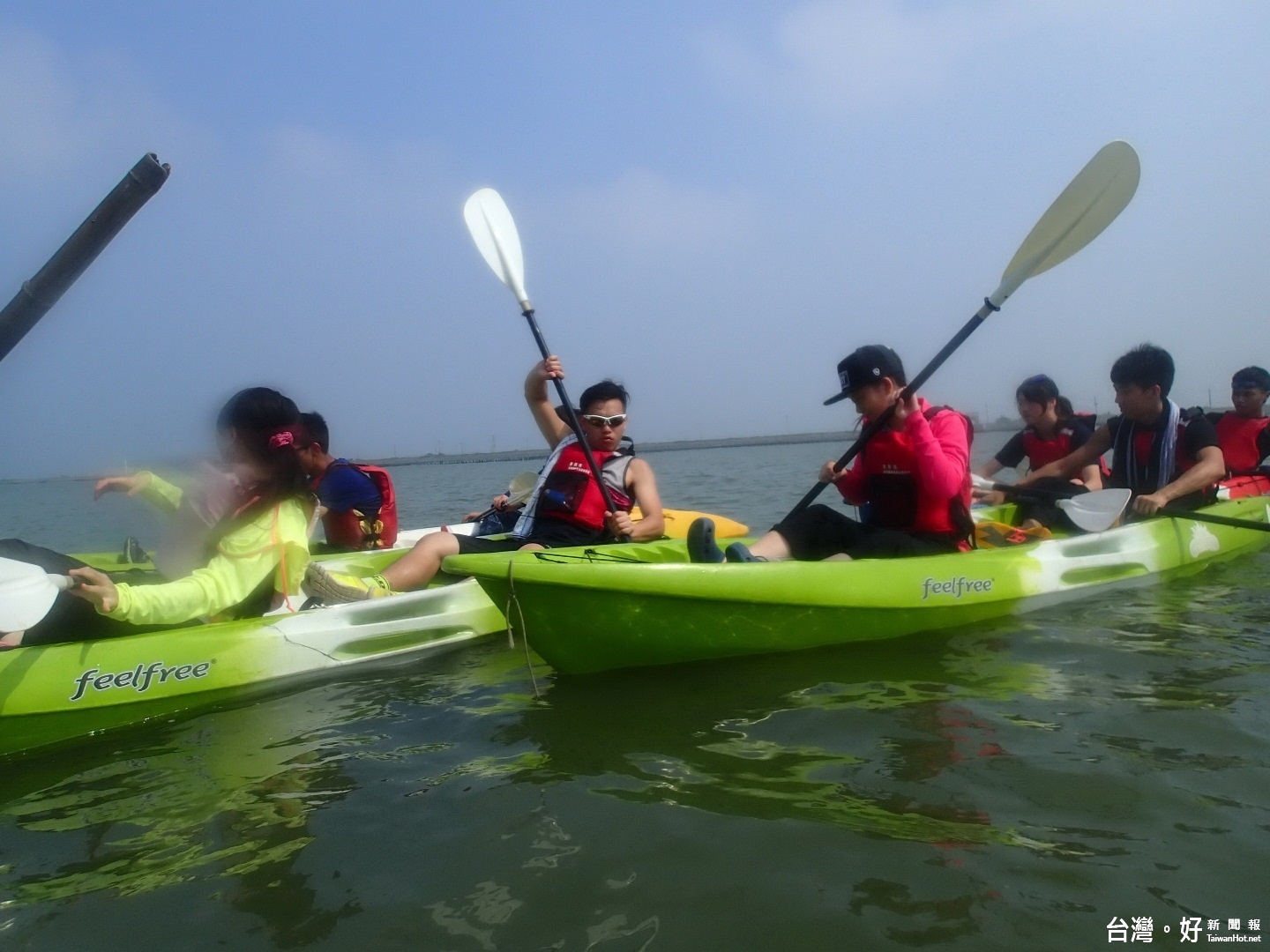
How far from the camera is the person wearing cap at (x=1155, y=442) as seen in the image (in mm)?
5625

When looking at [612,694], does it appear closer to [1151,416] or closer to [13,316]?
[13,316]

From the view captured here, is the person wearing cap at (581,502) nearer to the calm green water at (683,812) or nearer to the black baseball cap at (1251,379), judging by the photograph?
the calm green water at (683,812)

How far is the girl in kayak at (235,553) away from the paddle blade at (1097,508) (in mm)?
4351

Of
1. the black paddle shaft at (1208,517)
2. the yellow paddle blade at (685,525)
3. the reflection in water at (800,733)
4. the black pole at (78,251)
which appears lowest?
the reflection in water at (800,733)

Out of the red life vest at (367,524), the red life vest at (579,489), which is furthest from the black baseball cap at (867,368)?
the red life vest at (367,524)

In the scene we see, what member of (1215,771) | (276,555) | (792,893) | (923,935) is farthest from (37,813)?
(1215,771)

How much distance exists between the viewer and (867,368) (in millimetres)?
4230

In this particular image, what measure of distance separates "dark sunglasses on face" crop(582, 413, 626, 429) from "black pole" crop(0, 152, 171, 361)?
243 centimetres

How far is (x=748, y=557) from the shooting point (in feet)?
13.1

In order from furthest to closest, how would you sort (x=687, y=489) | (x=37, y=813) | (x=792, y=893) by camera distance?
(x=687, y=489)
(x=37, y=813)
(x=792, y=893)

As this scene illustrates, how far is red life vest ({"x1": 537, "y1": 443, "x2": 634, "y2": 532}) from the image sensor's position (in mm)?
4934

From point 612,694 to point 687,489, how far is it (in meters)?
14.2

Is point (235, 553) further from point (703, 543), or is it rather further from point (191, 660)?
point (703, 543)

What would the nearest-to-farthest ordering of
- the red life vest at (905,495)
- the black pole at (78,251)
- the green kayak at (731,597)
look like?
the black pole at (78,251) → the green kayak at (731,597) → the red life vest at (905,495)
